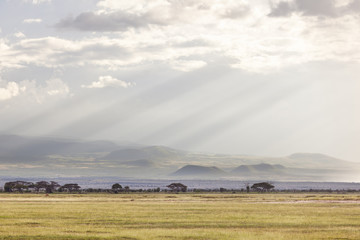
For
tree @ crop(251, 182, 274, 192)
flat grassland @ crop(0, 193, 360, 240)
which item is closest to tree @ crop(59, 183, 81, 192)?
tree @ crop(251, 182, 274, 192)

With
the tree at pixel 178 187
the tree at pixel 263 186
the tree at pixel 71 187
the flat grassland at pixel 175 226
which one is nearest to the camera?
the flat grassland at pixel 175 226

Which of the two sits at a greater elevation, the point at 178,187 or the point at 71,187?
the point at 178,187

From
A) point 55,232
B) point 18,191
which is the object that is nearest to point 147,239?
point 55,232

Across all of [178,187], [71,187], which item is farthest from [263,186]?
[71,187]

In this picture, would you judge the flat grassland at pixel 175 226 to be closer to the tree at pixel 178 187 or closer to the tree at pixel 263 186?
the tree at pixel 178 187

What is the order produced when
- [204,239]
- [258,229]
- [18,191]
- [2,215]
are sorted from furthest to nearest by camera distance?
[18,191] < [2,215] < [258,229] < [204,239]

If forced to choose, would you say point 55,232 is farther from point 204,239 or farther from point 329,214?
point 329,214

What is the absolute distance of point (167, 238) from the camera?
41406 millimetres

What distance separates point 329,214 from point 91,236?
32.7 meters

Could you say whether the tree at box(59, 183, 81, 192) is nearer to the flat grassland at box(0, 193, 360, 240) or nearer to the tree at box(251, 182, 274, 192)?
the tree at box(251, 182, 274, 192)

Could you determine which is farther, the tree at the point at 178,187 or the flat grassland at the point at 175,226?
the tree at the point at 178,187

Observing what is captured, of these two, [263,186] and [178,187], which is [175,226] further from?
[263,186]

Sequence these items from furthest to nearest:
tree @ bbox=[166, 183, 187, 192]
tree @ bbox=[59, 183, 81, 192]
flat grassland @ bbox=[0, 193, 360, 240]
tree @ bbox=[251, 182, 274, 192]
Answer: tree @ bbox=[251, 182, 274, 192] → tree @ bbox=[166, 183, 187, 192] → tree @ bbox=[59, 183, 81, 192] → flat grassland @ bbox=[0, 193, 360, 240]

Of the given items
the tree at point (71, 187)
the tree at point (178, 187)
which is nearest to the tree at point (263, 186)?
the tree at point (178, 187)
